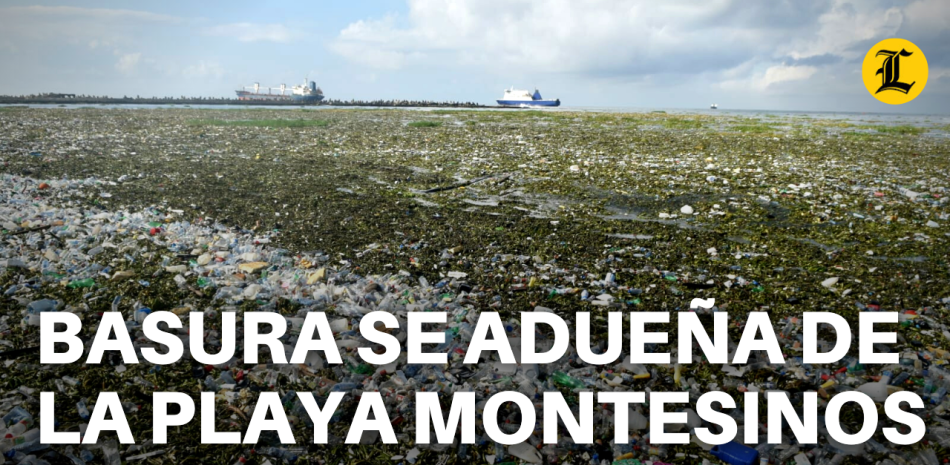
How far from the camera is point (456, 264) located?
6.01m

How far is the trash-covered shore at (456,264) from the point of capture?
131 inches

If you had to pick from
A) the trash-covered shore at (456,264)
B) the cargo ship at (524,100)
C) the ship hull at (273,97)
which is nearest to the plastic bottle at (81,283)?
the trash-covered shore at (456,264)

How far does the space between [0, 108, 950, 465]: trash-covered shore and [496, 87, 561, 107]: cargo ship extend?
264ft

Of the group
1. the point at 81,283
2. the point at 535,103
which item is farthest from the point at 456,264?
the point at 535,103

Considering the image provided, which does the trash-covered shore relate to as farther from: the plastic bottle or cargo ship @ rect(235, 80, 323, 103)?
cargo ship @ rect(235, 80, 323, 103)

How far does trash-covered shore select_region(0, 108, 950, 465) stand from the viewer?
3338 mm

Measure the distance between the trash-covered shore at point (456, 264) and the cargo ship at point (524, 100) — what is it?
8057cm

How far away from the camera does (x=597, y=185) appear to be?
10.7m

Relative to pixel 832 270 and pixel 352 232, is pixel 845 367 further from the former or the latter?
pixel 352 232

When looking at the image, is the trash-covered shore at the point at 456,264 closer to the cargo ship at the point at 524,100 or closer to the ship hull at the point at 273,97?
the cargo ship at the point at 524,100

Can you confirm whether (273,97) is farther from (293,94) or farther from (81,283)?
(81,283)

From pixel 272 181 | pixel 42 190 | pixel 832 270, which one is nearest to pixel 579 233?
pixel 832 270

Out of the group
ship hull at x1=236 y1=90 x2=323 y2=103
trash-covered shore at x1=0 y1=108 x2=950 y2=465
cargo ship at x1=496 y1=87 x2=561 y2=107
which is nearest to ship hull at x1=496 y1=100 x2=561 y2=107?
cargo ship at x1=496 y1=87 x2=561 y2=107

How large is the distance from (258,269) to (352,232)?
171cm
